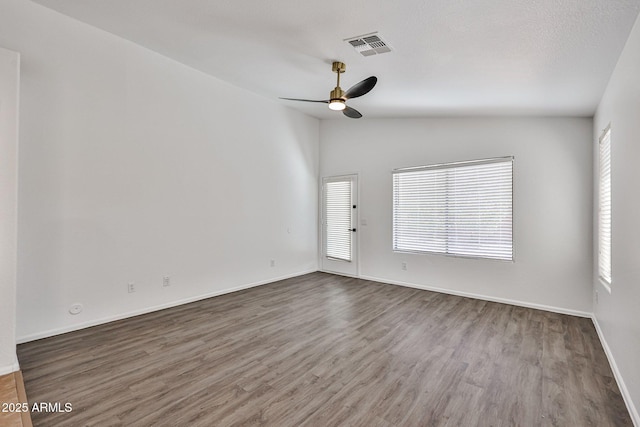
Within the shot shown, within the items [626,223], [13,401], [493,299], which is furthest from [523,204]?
[13,401]

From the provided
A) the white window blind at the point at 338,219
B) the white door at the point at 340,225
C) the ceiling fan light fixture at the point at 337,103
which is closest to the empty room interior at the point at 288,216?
the ceiling fan light fixture at the point at 337,103

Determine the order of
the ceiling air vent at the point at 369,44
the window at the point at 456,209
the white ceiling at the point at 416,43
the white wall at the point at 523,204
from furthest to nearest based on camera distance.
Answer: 1. the window at the point at 456,209
2. the white wall at the point at 523,204
3. the ceiling air vent at the point at 369,44
4. the white ceiling at the point at 416,43

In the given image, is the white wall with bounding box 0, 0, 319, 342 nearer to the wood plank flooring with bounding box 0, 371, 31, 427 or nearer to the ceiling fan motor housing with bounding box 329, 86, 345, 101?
the wood plank flooring with bounding box 0, 371, 31, 427

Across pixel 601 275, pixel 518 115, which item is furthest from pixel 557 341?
pixel 518 115

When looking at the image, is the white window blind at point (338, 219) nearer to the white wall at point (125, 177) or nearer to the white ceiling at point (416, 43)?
the white wall at point (125, 177)

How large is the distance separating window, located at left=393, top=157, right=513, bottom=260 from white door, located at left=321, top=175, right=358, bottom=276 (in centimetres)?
90

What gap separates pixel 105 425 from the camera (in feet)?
6.56

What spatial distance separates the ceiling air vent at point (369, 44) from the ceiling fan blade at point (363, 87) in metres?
0.25

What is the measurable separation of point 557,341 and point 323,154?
508cm

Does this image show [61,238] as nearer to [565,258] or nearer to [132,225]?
[132,225]

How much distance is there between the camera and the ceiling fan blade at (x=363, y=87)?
3.18 m

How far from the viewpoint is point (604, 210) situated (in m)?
3.42

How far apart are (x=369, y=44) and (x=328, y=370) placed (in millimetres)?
3028

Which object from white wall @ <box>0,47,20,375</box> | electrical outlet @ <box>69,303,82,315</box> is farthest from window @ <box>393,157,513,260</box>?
white wall @ <box>0,47,20,375</box>
